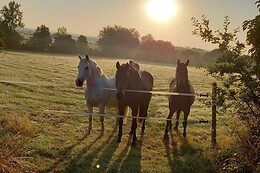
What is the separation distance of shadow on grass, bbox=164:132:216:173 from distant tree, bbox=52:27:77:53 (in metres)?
65.4

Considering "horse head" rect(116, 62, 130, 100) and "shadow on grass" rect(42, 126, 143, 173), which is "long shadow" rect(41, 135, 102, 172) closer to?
"shadow on grass" rect(42, 126, 143, 173)

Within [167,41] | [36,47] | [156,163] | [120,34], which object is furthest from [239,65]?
[120,34]

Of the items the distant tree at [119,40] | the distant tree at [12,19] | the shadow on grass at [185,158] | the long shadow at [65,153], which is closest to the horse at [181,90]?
the shadow on grass at [185,158]

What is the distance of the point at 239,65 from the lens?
17.8ft

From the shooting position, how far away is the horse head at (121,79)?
761 cm

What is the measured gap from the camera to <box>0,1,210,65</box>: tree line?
2635 inches

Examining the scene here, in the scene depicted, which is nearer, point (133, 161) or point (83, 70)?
point (133, 161)

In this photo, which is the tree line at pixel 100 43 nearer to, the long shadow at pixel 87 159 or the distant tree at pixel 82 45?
the distant tree at pixel 82 45

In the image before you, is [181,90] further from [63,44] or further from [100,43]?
[100,43]

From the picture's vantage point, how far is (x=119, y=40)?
87.8 meters

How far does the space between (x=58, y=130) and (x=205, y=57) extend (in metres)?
4.96

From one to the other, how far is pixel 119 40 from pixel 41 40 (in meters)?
25.4

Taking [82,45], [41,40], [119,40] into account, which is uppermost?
Answer: [119,40]

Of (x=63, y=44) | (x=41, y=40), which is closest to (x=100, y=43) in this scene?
(x=63, y=44)
